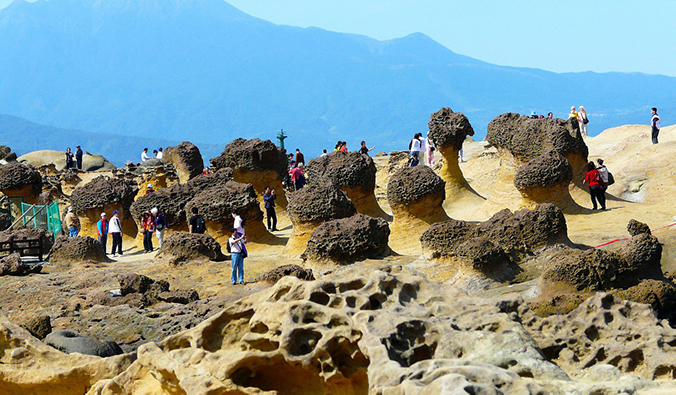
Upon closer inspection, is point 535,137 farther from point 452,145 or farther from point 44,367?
point 44,367

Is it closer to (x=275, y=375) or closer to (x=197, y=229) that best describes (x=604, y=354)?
(x=275, y=375)

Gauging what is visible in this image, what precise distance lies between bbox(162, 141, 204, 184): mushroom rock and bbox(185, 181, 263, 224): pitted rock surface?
7.90 meters

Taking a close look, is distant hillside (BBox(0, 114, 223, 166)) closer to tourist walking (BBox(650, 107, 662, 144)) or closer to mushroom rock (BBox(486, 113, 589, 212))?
tourist walking (BBox(650, 107, 662, 144))

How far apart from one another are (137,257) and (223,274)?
426 centimetres

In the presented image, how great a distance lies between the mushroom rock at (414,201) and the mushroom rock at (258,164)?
5.17 meters

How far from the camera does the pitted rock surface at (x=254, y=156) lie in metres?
20.4

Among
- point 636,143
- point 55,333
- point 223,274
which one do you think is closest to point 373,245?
point 223,274

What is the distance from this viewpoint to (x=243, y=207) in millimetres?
16766

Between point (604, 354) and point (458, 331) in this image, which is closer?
point (458, 331)

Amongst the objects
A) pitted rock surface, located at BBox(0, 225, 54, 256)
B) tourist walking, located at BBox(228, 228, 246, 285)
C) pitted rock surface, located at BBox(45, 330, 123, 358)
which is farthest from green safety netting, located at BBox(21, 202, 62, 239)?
pitted rock surface, located at BBox(45, 330, 123, 358)

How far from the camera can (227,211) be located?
1680 cm

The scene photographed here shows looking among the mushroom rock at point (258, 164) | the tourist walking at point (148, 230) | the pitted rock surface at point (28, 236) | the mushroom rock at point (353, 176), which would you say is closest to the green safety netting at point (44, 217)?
the pitted rock surface at point (28, 236)

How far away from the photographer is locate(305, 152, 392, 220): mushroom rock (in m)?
17.6

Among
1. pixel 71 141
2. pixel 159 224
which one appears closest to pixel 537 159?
pixel 159 224
